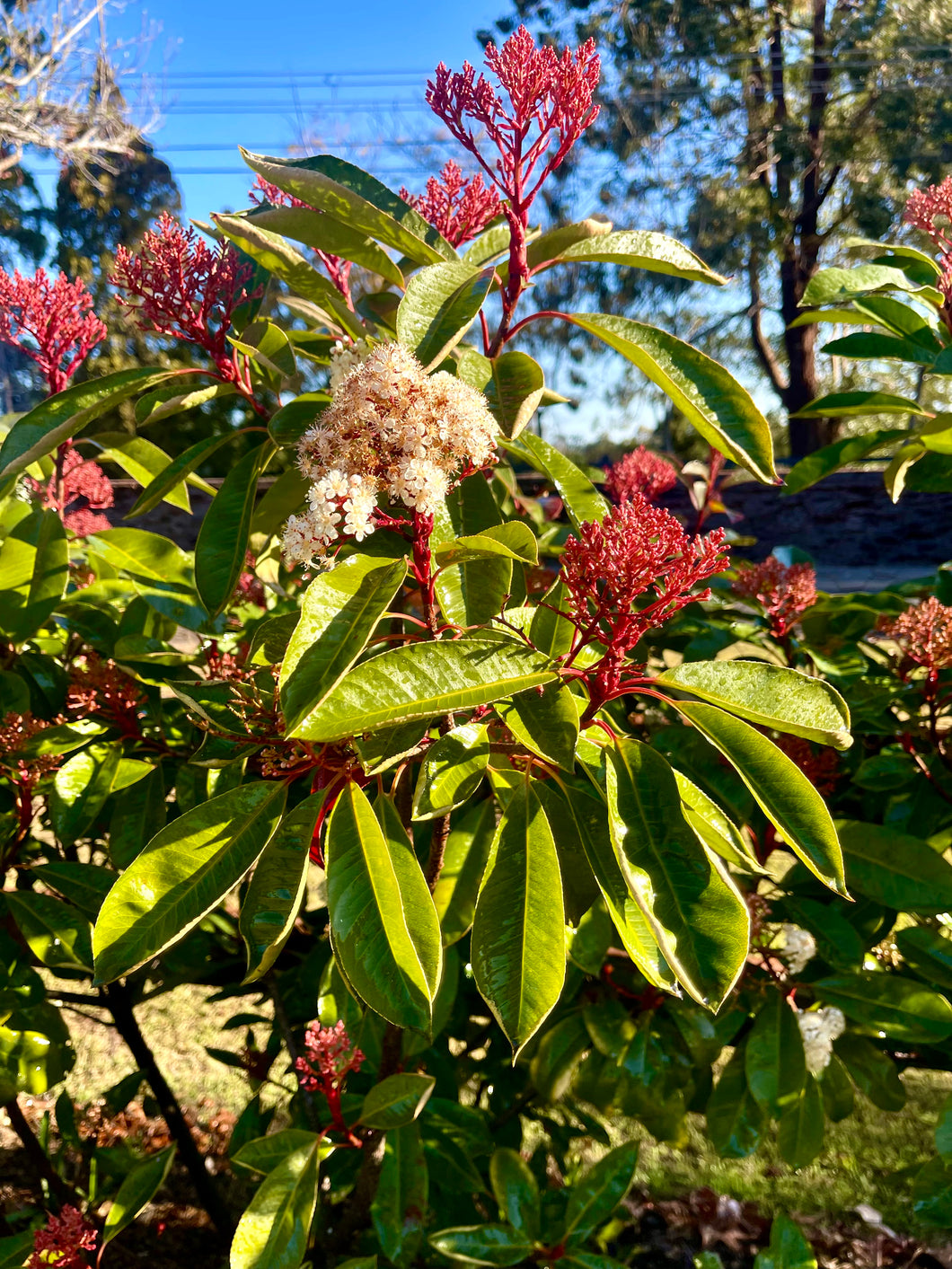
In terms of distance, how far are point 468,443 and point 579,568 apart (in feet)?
0.47

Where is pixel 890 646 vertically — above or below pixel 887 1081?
above

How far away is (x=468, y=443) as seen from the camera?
75 cm

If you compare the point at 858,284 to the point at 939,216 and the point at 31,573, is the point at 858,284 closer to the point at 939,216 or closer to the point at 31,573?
the point at 939,216

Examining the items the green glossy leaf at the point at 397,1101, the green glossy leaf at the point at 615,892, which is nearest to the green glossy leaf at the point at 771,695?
the green glossy leaf at the point at 615,892

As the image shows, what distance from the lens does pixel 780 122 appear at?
12570 millimetres

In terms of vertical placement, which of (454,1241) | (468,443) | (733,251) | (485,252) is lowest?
(454,1241)

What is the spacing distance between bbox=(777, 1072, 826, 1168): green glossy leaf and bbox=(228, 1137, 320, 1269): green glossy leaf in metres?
0.68

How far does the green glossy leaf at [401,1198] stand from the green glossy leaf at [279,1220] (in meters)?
0.20

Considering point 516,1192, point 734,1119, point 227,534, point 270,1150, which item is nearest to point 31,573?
point 227,534

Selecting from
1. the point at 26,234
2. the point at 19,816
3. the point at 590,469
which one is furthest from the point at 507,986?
the point at 26,234

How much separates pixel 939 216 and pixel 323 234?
35.5 inches

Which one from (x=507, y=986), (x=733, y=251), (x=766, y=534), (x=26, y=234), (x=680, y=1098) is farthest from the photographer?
(x=26, y=234)

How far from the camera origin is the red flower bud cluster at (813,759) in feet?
3.96

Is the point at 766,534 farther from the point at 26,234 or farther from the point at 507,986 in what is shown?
the point at 26,234
